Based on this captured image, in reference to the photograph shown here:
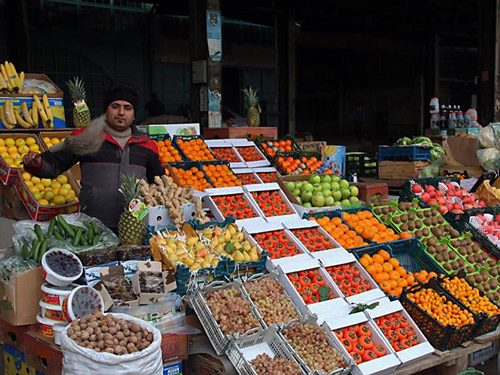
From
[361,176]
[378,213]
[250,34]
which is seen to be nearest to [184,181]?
[378,213]

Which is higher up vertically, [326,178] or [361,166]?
[326,178]

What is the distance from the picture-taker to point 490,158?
7.43 metres

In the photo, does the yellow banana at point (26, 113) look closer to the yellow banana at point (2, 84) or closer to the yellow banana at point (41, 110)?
the yellow banana at point (41, 110)

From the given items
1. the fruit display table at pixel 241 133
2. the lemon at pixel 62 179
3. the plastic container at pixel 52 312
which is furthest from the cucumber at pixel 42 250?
the fruit display table at pixel 241 133

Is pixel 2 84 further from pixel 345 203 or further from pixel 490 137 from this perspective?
pixel 490 137

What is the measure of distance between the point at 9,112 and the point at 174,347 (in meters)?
2.88

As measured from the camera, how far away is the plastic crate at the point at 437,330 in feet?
12.1

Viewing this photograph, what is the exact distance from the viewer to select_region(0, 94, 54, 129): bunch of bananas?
16.2ft

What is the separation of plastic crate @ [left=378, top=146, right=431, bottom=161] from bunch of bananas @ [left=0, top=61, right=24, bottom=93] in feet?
16.9

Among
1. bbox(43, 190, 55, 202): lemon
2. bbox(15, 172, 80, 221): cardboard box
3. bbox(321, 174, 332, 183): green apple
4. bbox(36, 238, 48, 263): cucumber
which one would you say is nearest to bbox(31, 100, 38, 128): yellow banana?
bbox(15, 172, 80, 221): cardboard box

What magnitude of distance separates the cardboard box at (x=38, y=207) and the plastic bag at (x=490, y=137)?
5326 millimetres

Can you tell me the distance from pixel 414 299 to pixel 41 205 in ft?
9.10

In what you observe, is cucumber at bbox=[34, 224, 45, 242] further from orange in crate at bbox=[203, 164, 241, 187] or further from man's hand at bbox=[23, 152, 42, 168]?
orange in crate at bbox=[203, 164, 241, 187]

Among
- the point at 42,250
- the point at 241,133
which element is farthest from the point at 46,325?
the point at 241,133
